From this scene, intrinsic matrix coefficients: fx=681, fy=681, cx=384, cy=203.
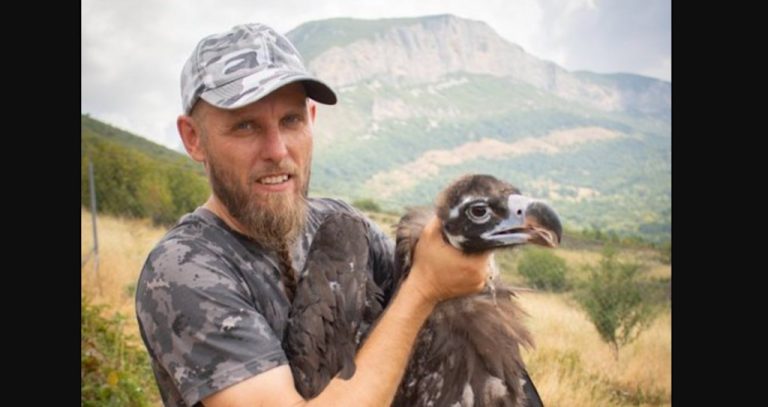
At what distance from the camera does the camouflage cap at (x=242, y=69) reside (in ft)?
8.41

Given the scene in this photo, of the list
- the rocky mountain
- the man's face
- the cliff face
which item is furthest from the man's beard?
the cliff face

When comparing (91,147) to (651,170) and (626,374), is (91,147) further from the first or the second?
(651,170)

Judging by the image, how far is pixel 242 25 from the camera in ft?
9.23

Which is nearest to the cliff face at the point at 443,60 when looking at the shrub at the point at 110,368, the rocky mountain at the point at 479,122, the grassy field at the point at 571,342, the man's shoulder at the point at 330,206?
the rocky mountain at the point at 479,122

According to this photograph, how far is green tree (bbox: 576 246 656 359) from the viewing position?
31.9 feet

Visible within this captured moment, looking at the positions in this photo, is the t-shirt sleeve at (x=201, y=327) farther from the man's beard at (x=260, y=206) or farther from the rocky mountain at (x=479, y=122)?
the rocky mountain at (x=479, y=122)

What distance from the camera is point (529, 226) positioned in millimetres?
2408

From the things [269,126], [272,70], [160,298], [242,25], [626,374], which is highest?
[242,25]

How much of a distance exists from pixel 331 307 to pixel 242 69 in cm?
99

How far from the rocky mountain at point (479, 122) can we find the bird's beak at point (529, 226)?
13.2 meters

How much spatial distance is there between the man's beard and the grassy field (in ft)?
4.46

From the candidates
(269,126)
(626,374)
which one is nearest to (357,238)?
(269,126)
